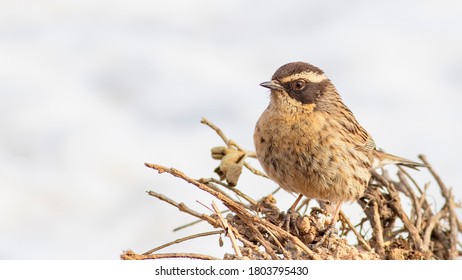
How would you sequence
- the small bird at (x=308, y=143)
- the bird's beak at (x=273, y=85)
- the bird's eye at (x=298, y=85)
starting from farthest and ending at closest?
1. the bird's eye at (x=298, y=85)
2. the bird's beak at (x=273, y=85)
3. the small bird at (x=308, y=143)

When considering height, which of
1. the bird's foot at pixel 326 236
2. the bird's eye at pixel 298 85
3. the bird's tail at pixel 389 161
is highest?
the bird's tail at pixel 389 161

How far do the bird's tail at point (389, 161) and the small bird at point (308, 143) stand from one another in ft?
1.32

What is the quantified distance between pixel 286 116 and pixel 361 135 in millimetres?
940

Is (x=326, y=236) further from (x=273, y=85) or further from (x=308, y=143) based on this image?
(x=273, y=85)

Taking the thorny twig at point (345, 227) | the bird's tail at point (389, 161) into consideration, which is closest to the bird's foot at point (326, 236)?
the thorny twig at point (345, 227)

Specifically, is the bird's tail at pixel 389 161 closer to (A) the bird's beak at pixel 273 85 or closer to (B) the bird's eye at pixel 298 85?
(B) the bird's eye at pixel 298 85

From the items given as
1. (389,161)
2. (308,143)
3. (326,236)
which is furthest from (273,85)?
(326,236)

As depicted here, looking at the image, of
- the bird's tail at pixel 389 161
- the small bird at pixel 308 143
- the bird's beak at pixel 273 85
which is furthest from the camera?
the bird's tail at pixel 389 161

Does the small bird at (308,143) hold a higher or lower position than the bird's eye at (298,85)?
lower

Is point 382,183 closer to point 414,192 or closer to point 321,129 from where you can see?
point 414,192

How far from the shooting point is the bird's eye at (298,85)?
7.13m

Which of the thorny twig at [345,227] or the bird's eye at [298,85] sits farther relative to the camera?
the bird's eye at [298,85]

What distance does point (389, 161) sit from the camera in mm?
8047

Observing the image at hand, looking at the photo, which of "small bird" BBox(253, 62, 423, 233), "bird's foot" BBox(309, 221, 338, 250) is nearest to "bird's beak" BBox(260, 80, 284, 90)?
"small bird" BBox(253, 62, 423, 233)
